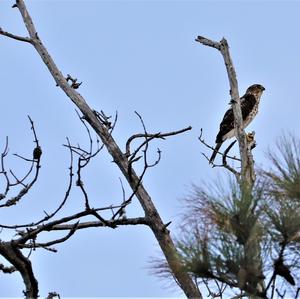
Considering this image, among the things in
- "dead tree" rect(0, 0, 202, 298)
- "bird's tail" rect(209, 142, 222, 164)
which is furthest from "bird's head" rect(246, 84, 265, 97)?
"dead tree" rect(0, 0, 202, 298)

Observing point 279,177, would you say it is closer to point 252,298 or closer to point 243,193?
point 243,193

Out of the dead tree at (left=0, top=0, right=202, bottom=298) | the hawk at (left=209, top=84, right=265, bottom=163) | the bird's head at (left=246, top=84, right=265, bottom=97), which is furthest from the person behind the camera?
the bird's head at (left=246, top=84, right=265, bottom=97)

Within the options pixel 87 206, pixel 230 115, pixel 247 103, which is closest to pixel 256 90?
pixel 247 103

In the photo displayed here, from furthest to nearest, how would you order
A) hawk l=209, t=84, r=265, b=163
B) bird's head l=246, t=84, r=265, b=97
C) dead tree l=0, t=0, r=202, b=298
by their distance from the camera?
bird's head l=246, t=84, r=265, b=97 < hawk l=209, t=84, r=265, b=163 < dead tree l=0, t=0, r=202, b=298

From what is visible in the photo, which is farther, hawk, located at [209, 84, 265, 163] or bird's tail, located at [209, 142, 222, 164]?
hawk, located at [209, 84, 265, 163]

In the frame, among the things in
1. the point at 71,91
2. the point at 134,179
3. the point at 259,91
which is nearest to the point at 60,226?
the point at 134,179

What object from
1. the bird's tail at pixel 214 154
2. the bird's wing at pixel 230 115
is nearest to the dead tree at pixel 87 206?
the bird's tail at pixel 214 154

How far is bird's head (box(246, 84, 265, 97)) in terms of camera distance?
1093 cm

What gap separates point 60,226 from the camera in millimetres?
5703

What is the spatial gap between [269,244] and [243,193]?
0.23 m

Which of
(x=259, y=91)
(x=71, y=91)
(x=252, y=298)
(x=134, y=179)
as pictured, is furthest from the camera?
(x=259, y=91)

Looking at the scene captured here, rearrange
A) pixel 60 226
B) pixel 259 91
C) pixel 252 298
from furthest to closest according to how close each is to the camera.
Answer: pixel 259 91 → pixel 60 226 → pixel 252 298

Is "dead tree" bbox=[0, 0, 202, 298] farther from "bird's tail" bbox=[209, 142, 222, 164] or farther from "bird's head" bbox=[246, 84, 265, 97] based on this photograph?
"bird's head" bbox=[246, 84, 265, 97]

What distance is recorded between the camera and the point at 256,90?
36.3ft
